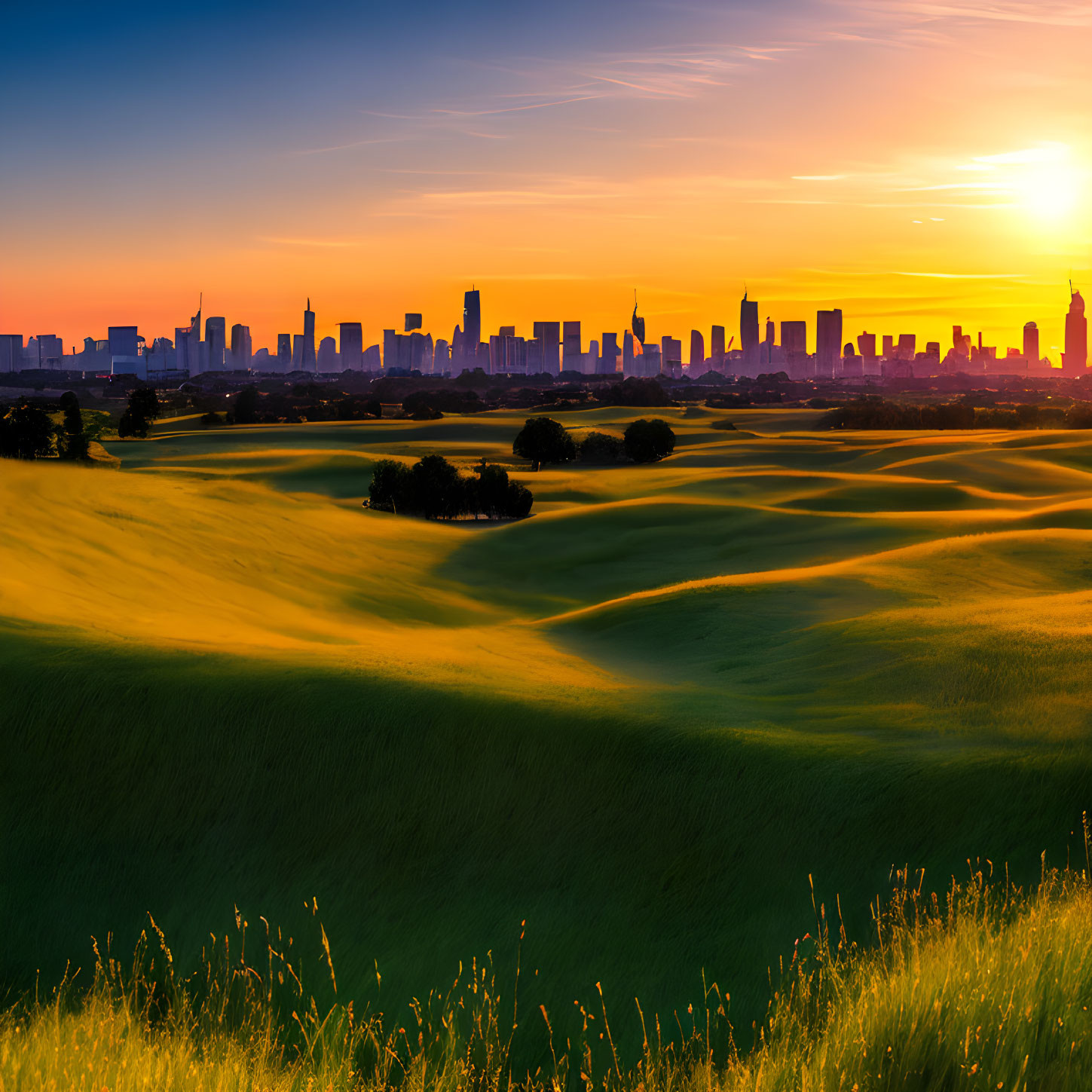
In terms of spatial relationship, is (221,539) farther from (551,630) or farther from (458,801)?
(458,801)

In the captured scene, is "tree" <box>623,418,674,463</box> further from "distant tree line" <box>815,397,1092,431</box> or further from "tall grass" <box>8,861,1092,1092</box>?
"tall grass" <box>8,861,1092,1092</box>

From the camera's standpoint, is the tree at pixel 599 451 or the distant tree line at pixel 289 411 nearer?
the tree at pixel 599 451

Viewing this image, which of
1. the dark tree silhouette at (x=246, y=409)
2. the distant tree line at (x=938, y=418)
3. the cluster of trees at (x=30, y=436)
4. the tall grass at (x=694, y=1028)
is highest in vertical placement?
the dark tree silhouette at (x=246, y=409)

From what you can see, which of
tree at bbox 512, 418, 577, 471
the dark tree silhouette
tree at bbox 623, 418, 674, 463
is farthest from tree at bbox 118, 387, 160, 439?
tree at bbox 623, 418, 674, 463

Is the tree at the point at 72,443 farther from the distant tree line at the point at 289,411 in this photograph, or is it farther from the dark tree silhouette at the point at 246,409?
the dark tree silhouette at the point at 246,409

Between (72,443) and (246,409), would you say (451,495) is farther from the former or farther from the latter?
(246,409)

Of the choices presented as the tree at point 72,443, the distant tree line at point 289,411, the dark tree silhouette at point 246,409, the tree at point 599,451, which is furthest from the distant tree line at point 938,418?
the tree at point 72,443

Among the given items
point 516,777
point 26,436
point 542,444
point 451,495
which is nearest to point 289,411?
point 542,444
